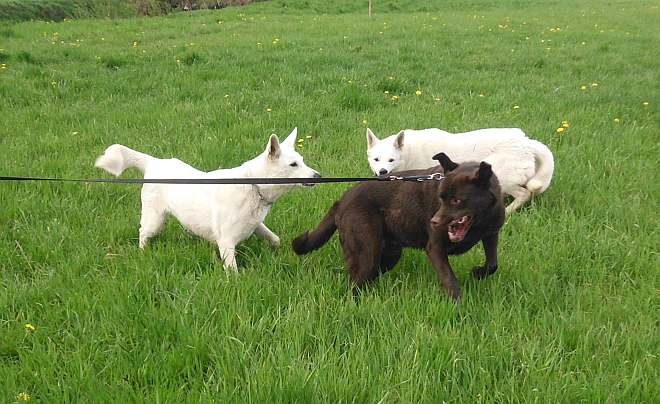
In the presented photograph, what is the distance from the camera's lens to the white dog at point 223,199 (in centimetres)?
387

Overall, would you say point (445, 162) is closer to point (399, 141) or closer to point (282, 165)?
point (282, 165)

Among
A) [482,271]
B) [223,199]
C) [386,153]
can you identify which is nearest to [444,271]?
[482,271]

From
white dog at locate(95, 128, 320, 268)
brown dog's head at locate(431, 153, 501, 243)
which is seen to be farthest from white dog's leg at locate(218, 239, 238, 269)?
brown dog's head at locate(431, 153, 501, 243)

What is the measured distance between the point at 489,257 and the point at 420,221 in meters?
0.45

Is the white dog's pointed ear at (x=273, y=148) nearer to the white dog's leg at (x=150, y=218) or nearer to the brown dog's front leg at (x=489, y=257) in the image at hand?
the white dog's leg at (x=150, y=218)

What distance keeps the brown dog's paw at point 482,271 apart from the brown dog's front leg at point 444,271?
30 centimetres

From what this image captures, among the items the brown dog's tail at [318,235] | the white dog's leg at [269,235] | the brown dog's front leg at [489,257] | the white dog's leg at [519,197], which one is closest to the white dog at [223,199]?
the white dog's leg at [269,235]

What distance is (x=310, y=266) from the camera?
3.78 meters

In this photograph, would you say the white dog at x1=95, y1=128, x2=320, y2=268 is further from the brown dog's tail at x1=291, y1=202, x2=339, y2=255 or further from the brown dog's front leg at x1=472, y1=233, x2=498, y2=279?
the brown dog's front leg at x1=472, y1=233, x2=498, y2=279

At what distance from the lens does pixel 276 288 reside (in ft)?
11.2

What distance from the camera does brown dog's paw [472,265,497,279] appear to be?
11.1ft

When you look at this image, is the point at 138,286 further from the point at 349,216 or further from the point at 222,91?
the point at 222,91

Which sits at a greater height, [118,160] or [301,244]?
[118,160]

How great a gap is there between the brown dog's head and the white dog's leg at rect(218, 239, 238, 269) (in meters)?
1.44
